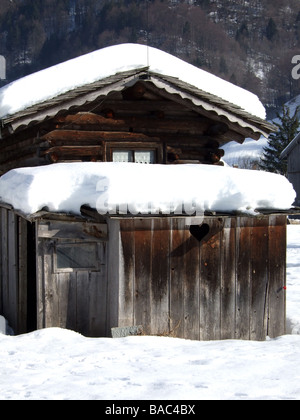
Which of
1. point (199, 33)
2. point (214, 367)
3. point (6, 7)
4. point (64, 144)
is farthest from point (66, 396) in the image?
point (6, 7)

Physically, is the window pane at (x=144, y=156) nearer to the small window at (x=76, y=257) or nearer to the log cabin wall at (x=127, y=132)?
the log cabin wall at (x=127, y=132)

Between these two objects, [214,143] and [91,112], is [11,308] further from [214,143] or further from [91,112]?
[214,143]

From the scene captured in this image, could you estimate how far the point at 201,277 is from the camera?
8.12 meters

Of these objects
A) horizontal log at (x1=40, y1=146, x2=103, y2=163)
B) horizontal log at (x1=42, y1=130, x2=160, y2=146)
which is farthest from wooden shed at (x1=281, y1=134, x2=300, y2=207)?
horizontal log at (x1=40, y1=146, x2=103, y2=163)

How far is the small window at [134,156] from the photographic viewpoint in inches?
444

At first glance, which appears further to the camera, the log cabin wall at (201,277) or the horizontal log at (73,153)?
the horizontal log at (73,153)

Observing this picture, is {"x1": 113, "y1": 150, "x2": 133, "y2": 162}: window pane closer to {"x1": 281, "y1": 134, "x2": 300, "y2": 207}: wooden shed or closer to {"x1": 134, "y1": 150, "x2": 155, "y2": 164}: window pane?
{"x1": 134, "y1": 150, "x2": 155, "y2": 164}: window pane

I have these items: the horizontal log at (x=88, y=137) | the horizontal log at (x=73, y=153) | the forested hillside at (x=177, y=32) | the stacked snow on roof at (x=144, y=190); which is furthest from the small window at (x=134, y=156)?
the forested hillside at (x=177, y=32)

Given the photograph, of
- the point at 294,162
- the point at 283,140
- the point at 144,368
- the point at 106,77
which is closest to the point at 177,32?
the point at 283,140

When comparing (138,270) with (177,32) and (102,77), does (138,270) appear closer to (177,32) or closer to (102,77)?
(102,77)

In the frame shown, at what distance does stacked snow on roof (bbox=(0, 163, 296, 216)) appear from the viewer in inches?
298

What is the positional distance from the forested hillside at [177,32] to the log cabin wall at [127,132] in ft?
375

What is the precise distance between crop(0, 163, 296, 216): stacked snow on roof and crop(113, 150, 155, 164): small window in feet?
9.57

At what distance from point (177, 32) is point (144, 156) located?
151 meters
